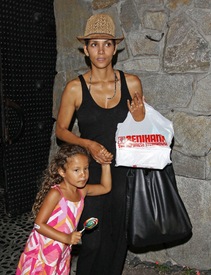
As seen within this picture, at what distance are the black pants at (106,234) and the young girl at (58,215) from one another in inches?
6.4

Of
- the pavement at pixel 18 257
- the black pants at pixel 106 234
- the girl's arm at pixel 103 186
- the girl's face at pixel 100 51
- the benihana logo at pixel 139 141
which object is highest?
the girl's face at pixel 100 51

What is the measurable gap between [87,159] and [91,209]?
1.15ft

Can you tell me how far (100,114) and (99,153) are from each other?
231 millimetres

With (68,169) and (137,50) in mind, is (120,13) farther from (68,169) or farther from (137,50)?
(68,169)

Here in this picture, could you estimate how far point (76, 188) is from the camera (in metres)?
2.14

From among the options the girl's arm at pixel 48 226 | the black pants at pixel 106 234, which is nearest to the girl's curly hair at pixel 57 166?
the girl's arm at pixel 48 226

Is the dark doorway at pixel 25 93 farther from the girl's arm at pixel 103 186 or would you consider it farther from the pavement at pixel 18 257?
the girl's arm at pixel 103 186

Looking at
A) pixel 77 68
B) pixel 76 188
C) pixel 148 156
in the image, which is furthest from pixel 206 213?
pixel 77 68

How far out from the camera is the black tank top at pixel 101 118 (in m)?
2.16

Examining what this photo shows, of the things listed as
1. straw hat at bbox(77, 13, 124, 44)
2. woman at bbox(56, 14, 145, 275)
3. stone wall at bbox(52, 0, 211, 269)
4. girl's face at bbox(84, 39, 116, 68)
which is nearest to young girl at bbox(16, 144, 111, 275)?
woman at bbox(56, 14, 145, 275)

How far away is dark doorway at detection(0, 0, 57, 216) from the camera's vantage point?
10.2 feet

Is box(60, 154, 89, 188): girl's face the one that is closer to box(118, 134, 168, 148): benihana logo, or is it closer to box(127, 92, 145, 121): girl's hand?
box(118, 134, 168, 148): benihana logo

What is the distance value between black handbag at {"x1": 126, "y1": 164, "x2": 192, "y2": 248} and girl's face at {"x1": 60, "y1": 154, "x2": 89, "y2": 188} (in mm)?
342

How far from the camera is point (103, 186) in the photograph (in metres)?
2.20
